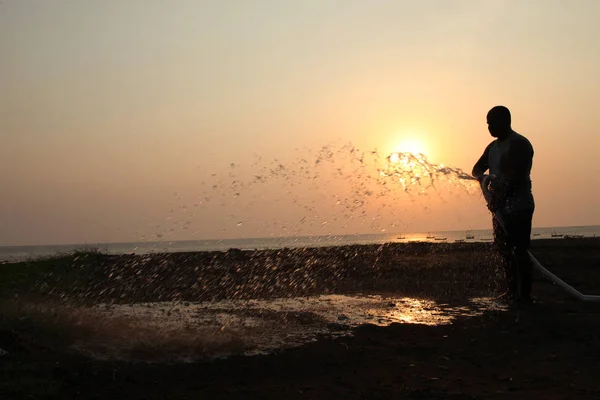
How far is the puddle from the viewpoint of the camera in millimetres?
6312

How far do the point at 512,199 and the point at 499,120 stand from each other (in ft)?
4.21

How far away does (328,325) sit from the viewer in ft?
24.9

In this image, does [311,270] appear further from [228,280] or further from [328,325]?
[328,325]

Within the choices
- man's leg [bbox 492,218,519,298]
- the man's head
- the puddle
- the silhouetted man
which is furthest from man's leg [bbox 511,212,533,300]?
the man's head

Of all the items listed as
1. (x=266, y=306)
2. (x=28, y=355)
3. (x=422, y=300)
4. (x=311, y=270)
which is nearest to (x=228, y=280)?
(x=311, y=270)

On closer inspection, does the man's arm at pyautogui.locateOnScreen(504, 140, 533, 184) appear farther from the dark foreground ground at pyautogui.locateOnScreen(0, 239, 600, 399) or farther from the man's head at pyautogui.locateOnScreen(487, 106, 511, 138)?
the dark foreground ground at pyautogui.locateOnScreen(0, 239, 600, 399)

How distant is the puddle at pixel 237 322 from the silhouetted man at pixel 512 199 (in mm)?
635

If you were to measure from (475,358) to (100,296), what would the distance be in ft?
26.7

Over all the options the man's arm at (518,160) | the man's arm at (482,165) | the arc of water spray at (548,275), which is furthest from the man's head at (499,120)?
the arc of water spray at (548,275)

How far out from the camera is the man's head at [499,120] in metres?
8.79

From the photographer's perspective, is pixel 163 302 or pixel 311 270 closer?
pixel 163 302

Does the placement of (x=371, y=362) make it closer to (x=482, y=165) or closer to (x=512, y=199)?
(x=512, y=199)

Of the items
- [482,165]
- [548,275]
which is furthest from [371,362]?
[482,165]

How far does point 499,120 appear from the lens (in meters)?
8.80
